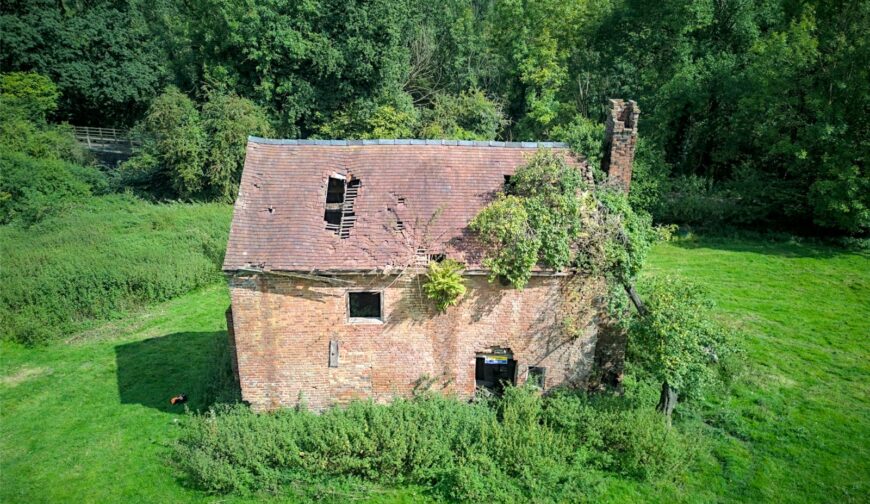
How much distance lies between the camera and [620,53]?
37.6 metres

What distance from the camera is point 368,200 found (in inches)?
588

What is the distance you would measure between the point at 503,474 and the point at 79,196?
3576cm

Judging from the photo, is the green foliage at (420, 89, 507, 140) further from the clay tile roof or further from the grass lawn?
the clay tile roof

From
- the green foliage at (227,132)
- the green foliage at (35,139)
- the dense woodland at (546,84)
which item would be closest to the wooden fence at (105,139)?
the green foliage at (35,139)

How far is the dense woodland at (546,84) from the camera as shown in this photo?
27781 millimetres

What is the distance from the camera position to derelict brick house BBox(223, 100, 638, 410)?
1372 cm

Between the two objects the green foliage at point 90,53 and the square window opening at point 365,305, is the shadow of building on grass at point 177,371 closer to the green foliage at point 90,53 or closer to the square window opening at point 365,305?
the square window opening at point 365,305

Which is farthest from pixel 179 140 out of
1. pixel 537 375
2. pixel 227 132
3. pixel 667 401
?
pixel 667 401

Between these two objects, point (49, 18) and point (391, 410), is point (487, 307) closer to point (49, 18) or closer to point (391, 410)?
point (391, 410)

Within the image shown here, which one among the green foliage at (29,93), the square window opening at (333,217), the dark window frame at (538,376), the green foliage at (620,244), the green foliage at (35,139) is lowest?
the dark window frame at (538,376)

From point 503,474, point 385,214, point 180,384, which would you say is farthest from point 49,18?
point 503,474

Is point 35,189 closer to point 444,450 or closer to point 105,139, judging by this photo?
point 105,139

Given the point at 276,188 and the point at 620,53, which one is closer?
the point at 276,188

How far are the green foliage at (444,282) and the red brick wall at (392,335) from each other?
46 centimetres
